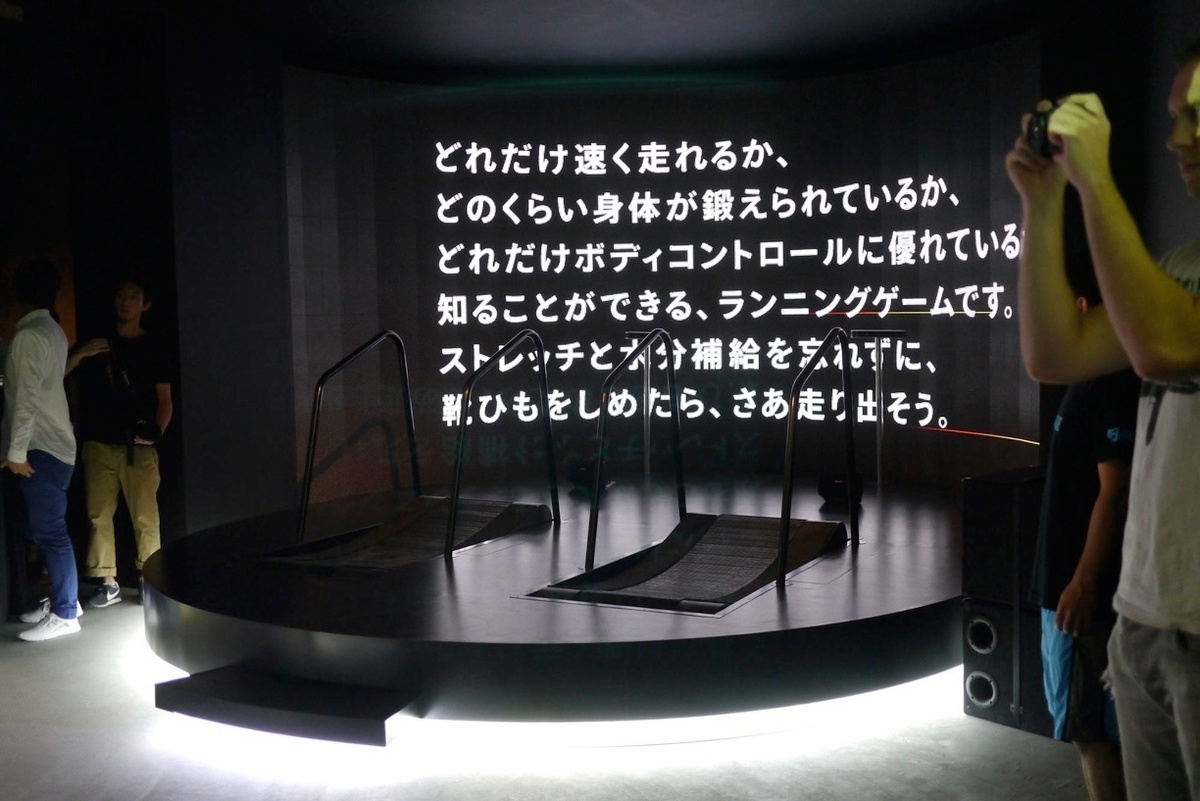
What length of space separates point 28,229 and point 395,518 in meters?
2.97

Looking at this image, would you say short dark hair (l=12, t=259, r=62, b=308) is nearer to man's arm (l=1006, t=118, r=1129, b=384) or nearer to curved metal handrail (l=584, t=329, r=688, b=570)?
curved metal handrail (l=584, t=329, r=688, b=570)

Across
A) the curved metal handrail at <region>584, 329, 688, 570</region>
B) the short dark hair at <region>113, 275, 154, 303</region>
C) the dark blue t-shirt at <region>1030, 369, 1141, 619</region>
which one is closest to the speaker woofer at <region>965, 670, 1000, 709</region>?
the dark blue t-shirt at <region>1030, 369, 1141, 619</region>

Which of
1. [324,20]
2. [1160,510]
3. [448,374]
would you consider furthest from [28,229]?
[1160,510]

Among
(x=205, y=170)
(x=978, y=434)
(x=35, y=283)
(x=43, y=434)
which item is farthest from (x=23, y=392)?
(x=978, y=434)

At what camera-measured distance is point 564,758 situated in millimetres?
3539

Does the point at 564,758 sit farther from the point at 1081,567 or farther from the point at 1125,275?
the point at 1125,275

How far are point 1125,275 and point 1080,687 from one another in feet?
5.26

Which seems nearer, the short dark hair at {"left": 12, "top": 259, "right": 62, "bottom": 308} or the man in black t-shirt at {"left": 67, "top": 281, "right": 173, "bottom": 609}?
the short dark hair at {"left": 12, "top": 259, "right": 62, "bottom": 308}

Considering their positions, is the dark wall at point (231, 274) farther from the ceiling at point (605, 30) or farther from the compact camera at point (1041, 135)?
the compact camera at point (1041, 135)

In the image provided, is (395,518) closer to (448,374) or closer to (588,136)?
(448,374)

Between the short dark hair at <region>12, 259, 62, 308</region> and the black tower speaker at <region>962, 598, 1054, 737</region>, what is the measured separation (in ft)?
13.2

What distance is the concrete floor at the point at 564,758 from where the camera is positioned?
3.28 m

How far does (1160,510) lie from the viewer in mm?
1443

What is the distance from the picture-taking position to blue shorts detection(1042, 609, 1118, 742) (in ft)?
8.24
